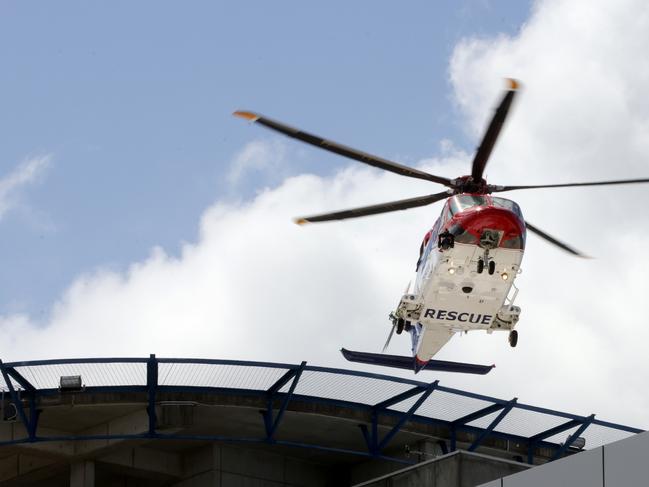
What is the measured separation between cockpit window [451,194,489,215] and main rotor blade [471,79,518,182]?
1057 millimetres

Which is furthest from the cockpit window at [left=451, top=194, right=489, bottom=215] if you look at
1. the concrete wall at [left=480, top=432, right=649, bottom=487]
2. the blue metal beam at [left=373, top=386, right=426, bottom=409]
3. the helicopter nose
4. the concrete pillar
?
the concrete pillar

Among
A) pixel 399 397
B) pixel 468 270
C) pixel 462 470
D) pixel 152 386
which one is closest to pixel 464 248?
pixel 468 270

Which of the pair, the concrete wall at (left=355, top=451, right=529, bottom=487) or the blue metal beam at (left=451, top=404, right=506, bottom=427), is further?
the blue metal beam at (left=451, top=404, right=506, bottom=427)

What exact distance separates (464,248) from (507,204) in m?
1.63

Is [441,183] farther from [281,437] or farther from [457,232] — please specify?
[281,437]

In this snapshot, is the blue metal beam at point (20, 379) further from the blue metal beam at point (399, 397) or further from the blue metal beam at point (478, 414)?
the blue metal beam at point (478, 414)

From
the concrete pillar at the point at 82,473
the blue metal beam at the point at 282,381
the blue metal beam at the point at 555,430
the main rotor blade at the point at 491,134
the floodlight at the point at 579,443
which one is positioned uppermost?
the main rotor blade at the point at 491,134

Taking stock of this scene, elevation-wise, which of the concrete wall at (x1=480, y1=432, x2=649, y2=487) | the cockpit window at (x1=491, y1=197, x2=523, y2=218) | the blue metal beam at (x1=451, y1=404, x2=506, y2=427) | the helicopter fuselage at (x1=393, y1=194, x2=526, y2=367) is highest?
the cockpit window at (x1=491, y1=197, x2=523, y2=218)

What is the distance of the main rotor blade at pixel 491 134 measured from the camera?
33.4 meters

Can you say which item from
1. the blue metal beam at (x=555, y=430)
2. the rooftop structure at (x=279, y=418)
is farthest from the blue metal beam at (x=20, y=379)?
the blue metal beam at (x=555, y=430)

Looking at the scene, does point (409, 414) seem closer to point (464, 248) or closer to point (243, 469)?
point (243, 469)

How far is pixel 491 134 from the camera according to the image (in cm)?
3472

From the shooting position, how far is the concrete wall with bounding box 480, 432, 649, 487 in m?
21.8

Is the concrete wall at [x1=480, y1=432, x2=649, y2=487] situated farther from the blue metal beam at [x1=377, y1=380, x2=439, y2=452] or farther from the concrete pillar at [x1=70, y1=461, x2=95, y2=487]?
the concrete pillar at [x1=70, y1=461, x2=95, y2=487]
